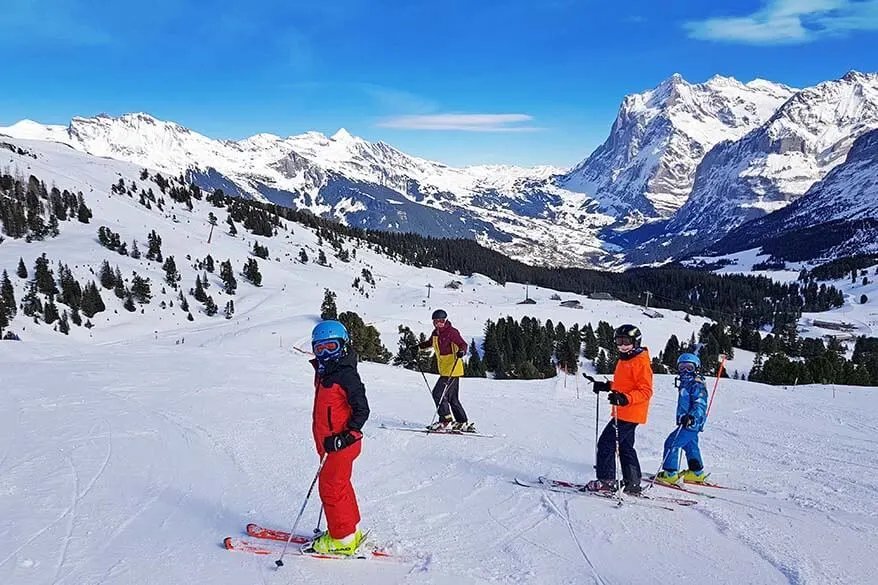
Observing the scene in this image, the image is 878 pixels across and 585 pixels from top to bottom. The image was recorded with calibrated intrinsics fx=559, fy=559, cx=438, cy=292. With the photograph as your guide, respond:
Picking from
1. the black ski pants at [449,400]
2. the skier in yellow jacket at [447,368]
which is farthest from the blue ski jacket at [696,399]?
the black ski pants at [449,400]

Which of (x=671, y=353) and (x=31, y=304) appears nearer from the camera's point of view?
(x=31, y=304)

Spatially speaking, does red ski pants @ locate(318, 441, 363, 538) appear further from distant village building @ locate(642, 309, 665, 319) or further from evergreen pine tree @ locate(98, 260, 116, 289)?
distant village building @ locate(642, 309, 665, 319)

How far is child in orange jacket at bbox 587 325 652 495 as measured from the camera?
7961 mm

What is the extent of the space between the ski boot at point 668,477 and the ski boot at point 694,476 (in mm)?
160

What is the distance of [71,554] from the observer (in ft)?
19.7

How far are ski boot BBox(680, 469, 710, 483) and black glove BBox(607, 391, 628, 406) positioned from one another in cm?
241

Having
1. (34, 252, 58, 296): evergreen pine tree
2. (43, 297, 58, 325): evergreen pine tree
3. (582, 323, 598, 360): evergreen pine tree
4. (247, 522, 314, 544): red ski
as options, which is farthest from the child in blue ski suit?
(582, 323, 598, 360): evergreen pine tree

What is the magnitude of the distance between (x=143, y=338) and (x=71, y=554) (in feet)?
156

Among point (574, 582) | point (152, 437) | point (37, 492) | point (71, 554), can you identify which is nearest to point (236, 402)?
point (152, 437)

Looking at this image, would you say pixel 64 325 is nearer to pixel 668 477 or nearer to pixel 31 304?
pixel 31 304

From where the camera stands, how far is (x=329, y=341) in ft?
19.8

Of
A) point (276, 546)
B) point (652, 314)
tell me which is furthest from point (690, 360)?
point (652, 314)

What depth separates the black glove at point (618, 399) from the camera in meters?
7.83

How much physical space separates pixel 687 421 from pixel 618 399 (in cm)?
176
